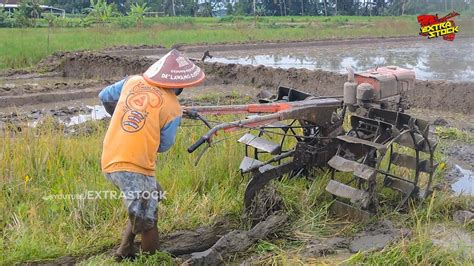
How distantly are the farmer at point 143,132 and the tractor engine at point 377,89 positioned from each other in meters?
1.93

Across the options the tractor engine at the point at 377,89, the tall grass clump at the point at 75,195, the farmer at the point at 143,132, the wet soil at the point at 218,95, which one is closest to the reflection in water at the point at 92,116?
the wet soil at the point at 218,95

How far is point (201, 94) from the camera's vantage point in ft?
40.8

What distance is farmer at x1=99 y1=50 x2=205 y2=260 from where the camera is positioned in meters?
3.44

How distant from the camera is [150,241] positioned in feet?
12.2

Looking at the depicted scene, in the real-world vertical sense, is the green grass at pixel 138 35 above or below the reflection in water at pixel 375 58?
above

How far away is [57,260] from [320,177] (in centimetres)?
263

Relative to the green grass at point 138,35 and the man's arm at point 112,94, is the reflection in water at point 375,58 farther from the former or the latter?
the man's arm at point 112,94

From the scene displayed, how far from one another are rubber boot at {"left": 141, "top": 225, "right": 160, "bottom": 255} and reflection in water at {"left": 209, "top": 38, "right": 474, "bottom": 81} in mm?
12312

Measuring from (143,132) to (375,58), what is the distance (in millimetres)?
17604

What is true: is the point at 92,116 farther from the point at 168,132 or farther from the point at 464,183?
the point at 168,132

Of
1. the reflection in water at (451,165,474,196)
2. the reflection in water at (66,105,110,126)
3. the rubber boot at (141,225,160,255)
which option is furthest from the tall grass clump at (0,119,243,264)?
the reflection in water at (66,105,110,126)

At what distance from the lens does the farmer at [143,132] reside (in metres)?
3.44

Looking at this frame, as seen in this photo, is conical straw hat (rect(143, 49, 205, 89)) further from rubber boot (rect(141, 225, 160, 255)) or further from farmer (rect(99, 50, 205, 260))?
rubber boot (rect(141, 225, 160, 255))

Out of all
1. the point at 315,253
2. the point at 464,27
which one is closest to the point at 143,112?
the point at 315,253
